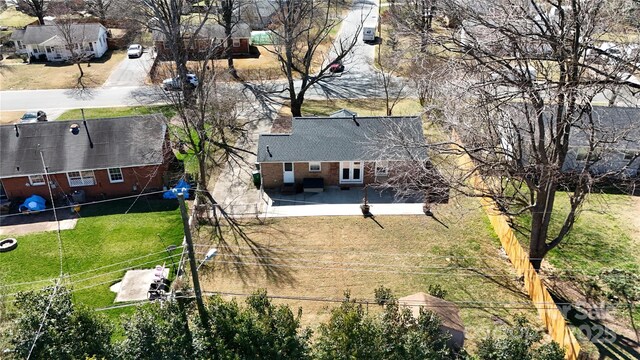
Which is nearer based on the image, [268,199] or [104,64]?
[268,199]

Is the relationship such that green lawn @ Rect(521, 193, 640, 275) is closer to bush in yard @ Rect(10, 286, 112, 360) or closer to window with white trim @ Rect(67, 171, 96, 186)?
bush in yard @ Rect(10, 286, 112, 360)

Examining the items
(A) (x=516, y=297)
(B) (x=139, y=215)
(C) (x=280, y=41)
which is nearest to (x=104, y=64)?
(C) (x=280, y=41)

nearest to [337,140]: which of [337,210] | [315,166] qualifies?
[315,166]

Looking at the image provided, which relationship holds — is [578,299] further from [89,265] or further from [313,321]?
[89,265]

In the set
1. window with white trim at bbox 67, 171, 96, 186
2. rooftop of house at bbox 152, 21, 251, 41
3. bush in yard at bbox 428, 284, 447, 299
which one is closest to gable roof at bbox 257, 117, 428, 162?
window with white trim at bbox 67, 171, 96, 186

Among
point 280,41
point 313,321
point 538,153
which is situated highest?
point 280,41

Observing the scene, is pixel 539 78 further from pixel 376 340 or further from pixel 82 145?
pixel 82 145

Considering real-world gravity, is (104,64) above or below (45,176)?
above
